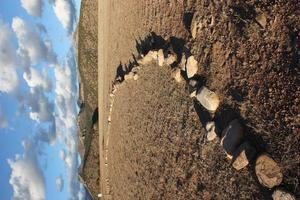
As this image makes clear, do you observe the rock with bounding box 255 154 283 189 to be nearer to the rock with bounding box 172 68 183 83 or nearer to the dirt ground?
the dirt ground

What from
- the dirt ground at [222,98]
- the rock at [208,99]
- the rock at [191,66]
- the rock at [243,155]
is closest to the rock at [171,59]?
the dirt ground at [222,98]

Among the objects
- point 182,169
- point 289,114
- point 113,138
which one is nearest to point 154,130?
point 182,169

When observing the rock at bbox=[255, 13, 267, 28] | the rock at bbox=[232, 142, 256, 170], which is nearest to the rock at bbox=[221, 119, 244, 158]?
the rock at bbox=[232, 142, 256, 170]

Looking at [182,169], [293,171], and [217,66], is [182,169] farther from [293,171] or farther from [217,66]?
[293,171]

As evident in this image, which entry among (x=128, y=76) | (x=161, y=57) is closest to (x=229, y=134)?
(x=161, y=57)

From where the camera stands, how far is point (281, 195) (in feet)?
19.7

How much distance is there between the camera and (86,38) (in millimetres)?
32125

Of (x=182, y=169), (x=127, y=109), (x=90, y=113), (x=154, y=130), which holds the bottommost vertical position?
(x=182, y=169)

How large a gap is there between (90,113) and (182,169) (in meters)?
20.9

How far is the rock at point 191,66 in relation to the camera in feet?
28.8

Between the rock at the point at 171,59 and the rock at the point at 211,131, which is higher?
the rock at the point at 171,59

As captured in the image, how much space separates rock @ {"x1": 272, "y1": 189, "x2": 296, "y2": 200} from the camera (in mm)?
5841

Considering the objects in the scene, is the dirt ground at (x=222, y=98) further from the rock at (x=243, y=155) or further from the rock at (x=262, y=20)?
the rock at (x=243, y=155)

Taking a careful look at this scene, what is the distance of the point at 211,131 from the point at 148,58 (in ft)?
15.4
